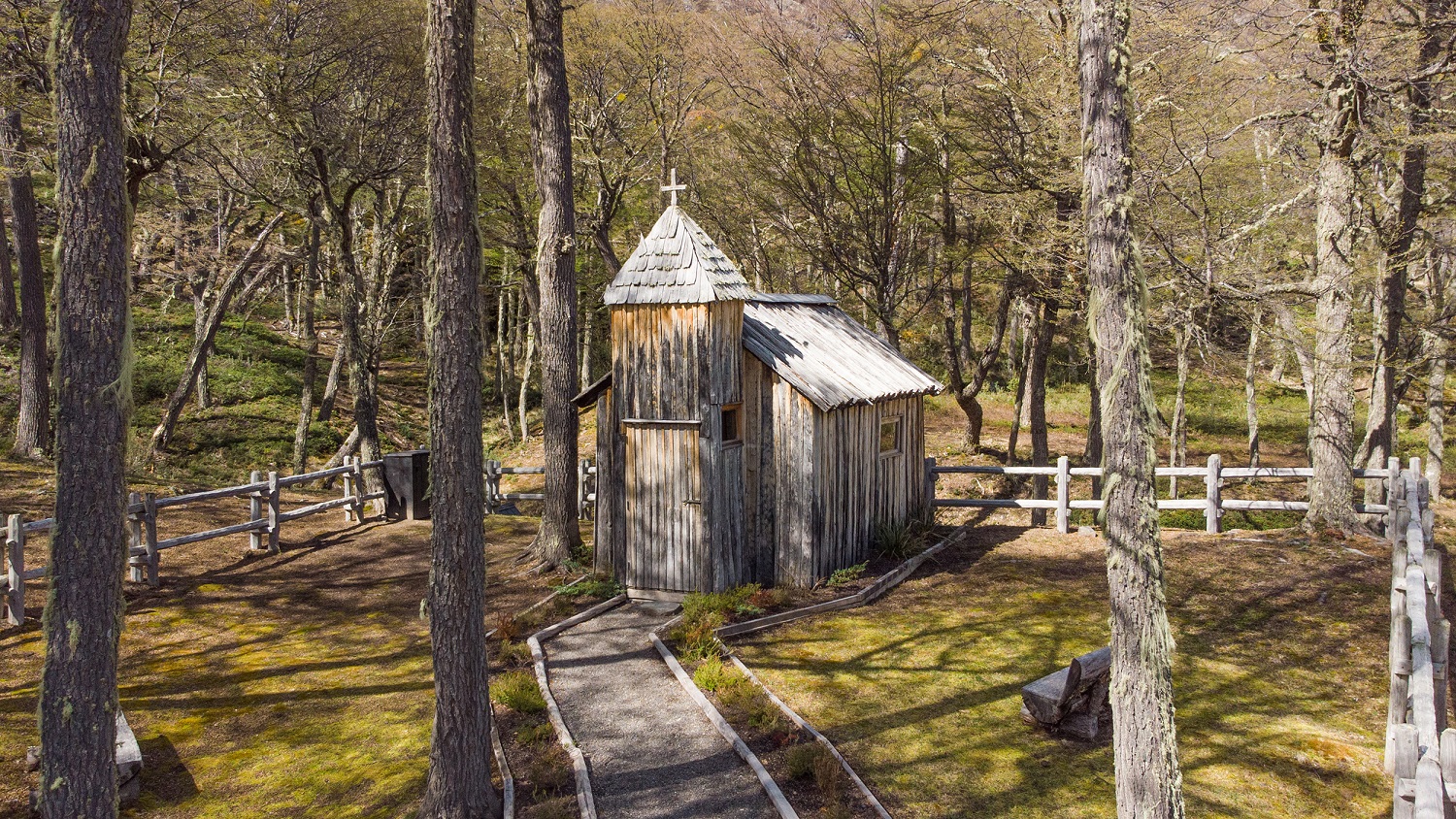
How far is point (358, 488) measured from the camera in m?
17.7

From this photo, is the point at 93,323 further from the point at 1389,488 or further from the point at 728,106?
the point at 728,106

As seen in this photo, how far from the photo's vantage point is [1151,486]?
19.3ft

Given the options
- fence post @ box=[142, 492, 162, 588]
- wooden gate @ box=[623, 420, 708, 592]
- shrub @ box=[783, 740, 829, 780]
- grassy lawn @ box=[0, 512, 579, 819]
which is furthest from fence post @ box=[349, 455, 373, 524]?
shrub @ box=[783, 740, 829, 780]

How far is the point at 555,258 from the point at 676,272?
207cm

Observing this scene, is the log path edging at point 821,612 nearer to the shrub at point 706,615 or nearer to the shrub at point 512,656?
the shrub at point 706,615

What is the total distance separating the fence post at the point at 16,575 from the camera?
10758 millimetres

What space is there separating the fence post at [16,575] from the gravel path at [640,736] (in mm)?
6252

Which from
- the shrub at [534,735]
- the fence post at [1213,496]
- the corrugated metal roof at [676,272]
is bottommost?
the shrub at [534,735]

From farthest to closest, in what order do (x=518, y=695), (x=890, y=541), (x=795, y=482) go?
(x=890, y=541) < (x=795, y=482) < (x=518, y=695)

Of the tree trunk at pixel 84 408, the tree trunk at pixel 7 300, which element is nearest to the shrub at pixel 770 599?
the tree trunk at pixel 84 408

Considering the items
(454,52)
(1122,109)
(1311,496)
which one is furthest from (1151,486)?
(1311,496)

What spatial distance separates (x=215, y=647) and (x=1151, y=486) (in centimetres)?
1050

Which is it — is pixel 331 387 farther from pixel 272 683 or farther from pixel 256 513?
pixel 272 683

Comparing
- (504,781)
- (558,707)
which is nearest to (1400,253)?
(558,707)
